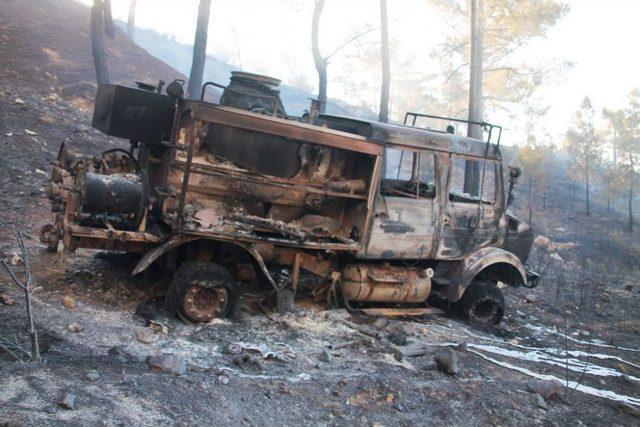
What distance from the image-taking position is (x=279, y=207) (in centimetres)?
677

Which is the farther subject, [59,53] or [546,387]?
[59,53]

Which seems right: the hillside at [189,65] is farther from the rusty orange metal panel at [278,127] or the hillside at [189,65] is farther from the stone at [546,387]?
the stone at [546,387]

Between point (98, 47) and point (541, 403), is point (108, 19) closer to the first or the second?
point (98, 47)

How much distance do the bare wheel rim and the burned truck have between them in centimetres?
1

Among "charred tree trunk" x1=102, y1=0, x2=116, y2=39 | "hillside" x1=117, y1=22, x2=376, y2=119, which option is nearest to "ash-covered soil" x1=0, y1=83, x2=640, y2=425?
"charred tree trunk" x1=102, y1=0, x2=116, y2=39

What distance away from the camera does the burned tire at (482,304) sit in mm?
7422

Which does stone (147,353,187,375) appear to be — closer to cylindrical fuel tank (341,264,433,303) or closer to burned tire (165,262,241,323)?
burned tire (165,262,241,323)

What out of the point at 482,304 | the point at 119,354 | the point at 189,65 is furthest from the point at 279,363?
the point at 189,65

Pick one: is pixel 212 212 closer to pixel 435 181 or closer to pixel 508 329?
pixel 435 181

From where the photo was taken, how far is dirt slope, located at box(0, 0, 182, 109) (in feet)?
48.0

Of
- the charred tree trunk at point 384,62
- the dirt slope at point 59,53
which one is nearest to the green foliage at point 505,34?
the charred tree trunk at point 384,62

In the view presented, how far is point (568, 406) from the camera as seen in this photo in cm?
507

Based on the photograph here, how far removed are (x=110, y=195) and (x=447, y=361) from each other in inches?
148

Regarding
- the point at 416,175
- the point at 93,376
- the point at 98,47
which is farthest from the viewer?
the point at 98,47
